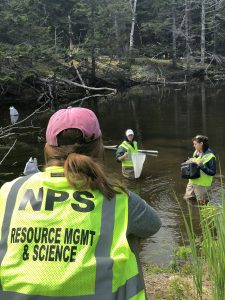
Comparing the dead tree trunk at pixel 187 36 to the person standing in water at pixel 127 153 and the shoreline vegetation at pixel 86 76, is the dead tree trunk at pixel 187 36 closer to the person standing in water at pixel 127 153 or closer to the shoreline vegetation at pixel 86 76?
the shoreline vegetation at pixel 86 76

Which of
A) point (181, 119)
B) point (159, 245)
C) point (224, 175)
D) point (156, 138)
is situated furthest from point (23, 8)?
point (159, 245)

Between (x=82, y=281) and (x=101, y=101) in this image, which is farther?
(x=101, y=101)

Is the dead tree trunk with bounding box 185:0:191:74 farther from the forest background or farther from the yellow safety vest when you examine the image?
the yellow safety vest

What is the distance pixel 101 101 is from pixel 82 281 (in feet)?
101

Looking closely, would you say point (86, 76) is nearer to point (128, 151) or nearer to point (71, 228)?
point (128, 151)

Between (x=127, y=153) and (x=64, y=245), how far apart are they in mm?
9086

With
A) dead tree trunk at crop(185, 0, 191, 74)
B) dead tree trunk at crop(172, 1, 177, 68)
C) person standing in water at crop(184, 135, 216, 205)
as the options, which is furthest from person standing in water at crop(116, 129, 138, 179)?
dead tree trunk at crop(185, 0, 191, 74)

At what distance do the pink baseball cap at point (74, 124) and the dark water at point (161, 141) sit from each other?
26 cm

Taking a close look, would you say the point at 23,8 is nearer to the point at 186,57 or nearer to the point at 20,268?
the point at 186,57

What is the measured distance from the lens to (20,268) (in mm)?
1895

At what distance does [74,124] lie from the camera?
2.07 metres

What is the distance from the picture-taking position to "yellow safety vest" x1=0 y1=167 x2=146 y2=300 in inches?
73.4

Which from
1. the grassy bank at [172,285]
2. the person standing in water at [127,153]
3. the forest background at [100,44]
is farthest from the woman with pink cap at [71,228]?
the forest background at [100,44]

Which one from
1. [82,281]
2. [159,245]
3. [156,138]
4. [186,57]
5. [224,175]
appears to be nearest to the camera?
[82,281]
